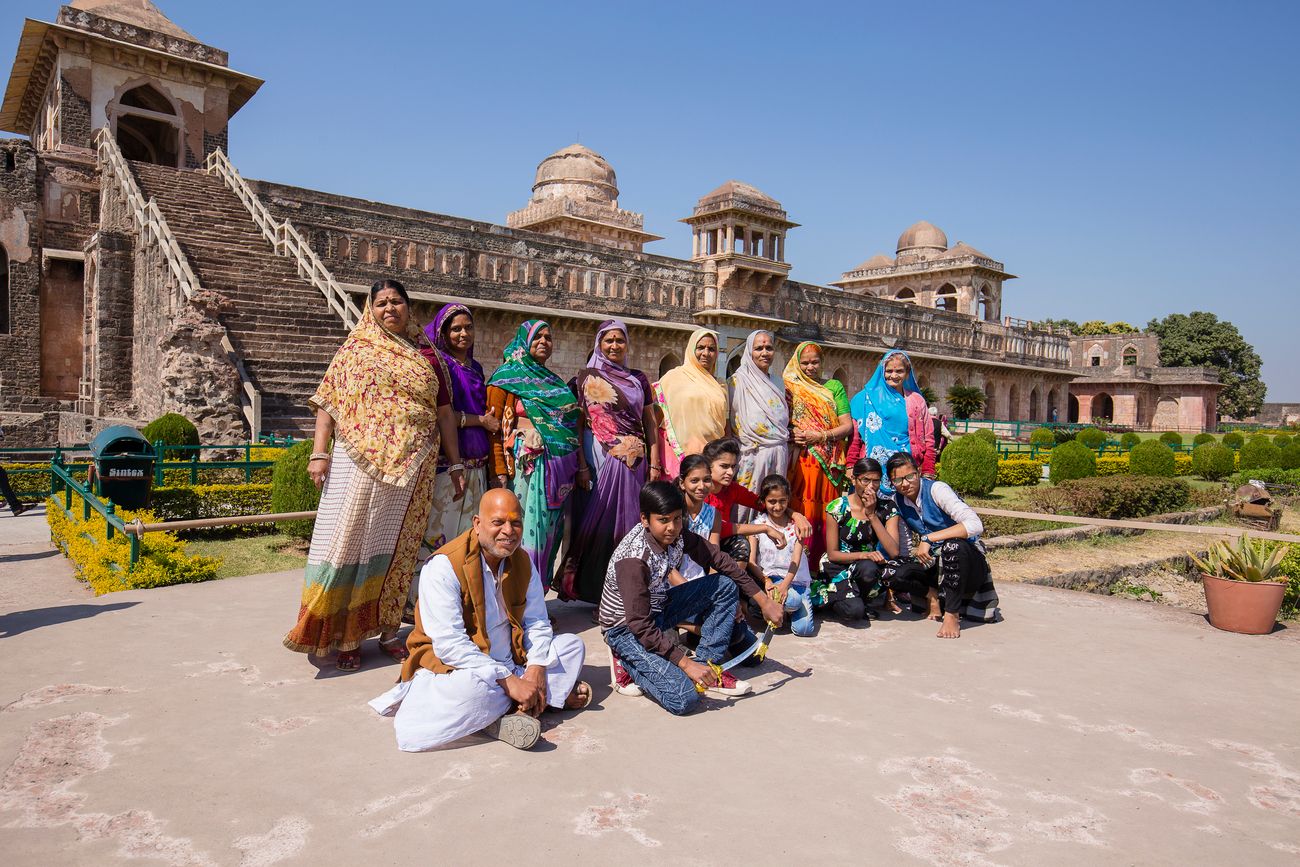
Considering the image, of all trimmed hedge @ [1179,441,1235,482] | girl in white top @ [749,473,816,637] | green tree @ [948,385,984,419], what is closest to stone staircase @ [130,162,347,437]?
girl in white top @ [749,473,816,637]

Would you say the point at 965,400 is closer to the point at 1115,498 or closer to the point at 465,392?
the point at 1115,498

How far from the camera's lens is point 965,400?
2761 centimetres

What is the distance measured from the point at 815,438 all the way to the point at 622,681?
215 centimetres

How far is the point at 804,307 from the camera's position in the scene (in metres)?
25.1

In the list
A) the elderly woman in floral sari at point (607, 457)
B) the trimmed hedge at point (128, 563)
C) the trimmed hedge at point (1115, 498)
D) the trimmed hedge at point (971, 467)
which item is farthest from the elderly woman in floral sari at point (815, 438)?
the trimmed hedge at point (971, 467)

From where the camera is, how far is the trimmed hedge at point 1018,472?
14406 mm

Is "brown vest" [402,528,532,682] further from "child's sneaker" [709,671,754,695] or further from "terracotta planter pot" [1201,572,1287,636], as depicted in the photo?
"terracotta planter pot" [1201,572,1287,636]

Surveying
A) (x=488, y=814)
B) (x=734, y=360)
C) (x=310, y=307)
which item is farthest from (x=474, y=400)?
(x=734, y=360)

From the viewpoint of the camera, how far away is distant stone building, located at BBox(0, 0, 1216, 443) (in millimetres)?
11273

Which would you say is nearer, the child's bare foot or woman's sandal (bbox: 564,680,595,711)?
woman's sandal (bbox: 564,680,595,711)

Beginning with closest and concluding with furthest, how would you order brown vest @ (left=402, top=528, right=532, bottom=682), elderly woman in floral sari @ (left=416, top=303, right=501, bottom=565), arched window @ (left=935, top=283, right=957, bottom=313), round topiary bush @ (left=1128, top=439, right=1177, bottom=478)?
brown vest @ (left=402, top=528, right=532, bottom=682), elderly woman in floral sari @ (left=416, top=303, right=501, bottom=565), round topiary bush @ (left=1128, top=439, right=1177, bottom=478), arched window @ (left=935, top=283, right=957, bottom=313)

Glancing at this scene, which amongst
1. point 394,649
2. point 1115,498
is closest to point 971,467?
point 1115,498

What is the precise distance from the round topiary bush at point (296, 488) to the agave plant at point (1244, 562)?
622 cm

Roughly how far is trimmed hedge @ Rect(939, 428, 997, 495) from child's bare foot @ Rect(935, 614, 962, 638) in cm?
822
